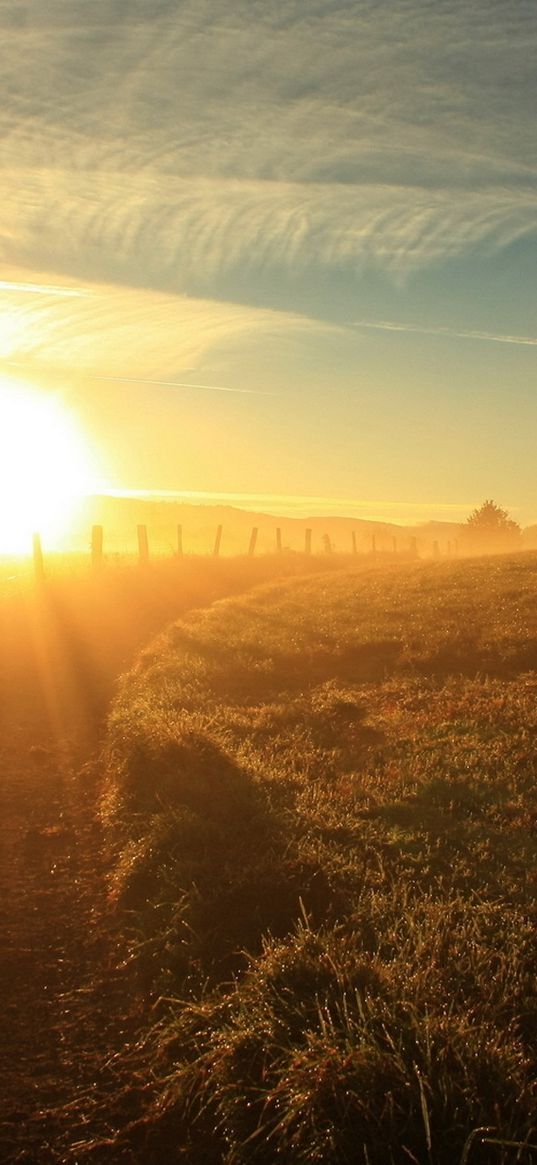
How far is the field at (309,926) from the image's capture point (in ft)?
15.5

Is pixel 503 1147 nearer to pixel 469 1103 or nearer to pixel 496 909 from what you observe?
pixel 469 1103

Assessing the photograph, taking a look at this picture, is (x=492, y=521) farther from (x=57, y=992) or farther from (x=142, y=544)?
(x=57, y=992)

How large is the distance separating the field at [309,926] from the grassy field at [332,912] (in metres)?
0.02

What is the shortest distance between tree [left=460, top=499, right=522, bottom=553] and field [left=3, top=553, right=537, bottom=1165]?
58.2 metres

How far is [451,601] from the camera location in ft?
82.4

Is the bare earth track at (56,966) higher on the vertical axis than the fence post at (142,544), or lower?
lower

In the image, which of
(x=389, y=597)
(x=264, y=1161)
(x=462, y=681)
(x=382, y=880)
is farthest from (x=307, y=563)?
(x=264, y=1161)

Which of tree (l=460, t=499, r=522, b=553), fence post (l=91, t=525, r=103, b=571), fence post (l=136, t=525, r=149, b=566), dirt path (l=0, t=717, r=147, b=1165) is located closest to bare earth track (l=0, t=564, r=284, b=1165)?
dirt path (l=0, t=717, r=147, b=1165)

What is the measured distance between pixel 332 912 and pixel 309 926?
0.47 m

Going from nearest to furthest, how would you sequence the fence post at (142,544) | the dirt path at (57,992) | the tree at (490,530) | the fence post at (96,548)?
1. the dirt path at (57,992)
2. the fence post at (96,548)
3. the fence post at (142,544)
4. the tree at (490,530)

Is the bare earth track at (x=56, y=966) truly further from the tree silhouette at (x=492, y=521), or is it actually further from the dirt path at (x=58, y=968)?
the tree silhouette at (x=492, y=521)

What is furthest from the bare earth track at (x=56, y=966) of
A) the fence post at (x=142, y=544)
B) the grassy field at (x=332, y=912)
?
the fence post at (x=142, y=544)

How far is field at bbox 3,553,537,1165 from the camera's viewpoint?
4.71 m

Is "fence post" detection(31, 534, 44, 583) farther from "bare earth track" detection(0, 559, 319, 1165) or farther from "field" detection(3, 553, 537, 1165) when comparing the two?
"field" detection(3, 553, 537, 1165)
